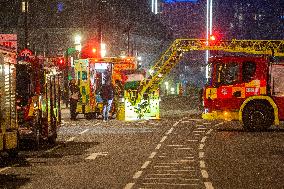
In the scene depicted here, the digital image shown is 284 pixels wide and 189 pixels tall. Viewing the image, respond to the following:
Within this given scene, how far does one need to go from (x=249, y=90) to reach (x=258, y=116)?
103 centimetres

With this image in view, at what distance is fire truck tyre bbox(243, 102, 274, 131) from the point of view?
1100 inches

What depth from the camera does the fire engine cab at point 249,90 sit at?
27984mm

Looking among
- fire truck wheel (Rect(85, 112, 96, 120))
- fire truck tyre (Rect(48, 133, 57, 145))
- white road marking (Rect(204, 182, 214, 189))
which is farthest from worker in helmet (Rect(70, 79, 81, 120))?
white road marking (Rect(204, 182, 214, 189))

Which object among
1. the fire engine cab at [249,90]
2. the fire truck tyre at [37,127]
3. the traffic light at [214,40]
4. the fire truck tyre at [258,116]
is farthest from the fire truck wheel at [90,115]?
the fire truck tyre at [37,127]

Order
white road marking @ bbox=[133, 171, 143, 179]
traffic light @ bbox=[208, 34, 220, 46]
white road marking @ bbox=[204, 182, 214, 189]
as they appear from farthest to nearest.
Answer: traffic light @ bbox=[208, 34, 220, 46] < white road marking @ bbox=[133, 171, 143, 179] < white road marking @ bbox=[204, 182, 214, 189]

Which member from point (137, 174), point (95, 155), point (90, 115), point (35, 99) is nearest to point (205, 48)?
point (90, 115)

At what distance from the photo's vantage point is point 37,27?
7231 centimetres

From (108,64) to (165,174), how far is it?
2437 cm

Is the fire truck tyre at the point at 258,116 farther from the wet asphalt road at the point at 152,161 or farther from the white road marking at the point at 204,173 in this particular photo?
the white road marking at the point at 204,173

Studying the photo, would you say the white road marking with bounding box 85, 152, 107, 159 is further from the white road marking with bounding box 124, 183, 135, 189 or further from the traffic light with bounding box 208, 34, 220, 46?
the traffic light with bounding box 208, 34, 220, 46

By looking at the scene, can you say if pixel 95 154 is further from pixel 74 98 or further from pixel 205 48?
pixel 205 48

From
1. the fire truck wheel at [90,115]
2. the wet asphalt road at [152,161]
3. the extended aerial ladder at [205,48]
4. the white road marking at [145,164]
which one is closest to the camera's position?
the wet asphalt road at [152,161]

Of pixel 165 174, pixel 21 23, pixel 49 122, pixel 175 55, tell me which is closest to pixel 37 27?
pixel 21 23

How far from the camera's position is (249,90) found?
28281 mm
